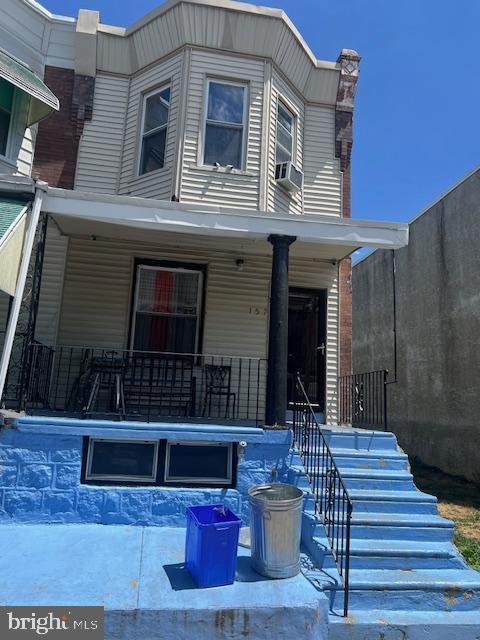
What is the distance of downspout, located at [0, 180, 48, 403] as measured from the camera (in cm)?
548

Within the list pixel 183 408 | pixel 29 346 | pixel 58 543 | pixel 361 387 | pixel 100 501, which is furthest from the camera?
pixel 361 387

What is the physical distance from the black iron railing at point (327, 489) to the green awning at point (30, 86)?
20.7 feet

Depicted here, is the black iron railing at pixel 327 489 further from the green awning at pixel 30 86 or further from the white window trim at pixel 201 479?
the green awning at pixel 30 86

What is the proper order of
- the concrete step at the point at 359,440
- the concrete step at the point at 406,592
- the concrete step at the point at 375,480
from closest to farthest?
the concrete step at the point at 406,592 < the concrete step at the point at 375,480 < the concrete step at the point at 359,440

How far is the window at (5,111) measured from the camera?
8117 mm

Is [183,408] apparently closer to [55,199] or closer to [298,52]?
[55,199]

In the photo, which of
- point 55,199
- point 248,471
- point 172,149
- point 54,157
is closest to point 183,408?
point 248,471

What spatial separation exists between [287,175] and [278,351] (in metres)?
3.75

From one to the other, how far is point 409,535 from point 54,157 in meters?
8.15

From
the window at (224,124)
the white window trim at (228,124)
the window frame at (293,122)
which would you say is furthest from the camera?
the window frame at (293,122)

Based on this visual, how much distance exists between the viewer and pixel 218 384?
792cm

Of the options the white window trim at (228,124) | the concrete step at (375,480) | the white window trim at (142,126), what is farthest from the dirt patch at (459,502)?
the white window trim at (142,126)

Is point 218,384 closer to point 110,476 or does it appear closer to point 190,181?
Result: point 110,476

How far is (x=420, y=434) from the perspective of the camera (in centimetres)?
1445
